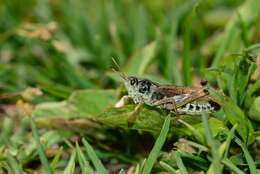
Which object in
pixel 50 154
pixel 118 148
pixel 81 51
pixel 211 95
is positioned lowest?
pixel 50 154

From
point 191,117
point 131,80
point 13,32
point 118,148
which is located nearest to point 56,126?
point 118,148

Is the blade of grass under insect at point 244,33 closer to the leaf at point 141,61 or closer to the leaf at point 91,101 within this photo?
the leaf at point 141,61

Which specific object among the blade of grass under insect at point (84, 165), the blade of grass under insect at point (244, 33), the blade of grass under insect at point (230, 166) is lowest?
the blade of grass under insect at point (84, 165)

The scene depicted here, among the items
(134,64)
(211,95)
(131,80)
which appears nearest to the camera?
(211,95)

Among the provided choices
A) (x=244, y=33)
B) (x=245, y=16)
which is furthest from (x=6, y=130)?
(x=245, y=16)

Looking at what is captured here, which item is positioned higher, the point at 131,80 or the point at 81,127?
the point at 131,80

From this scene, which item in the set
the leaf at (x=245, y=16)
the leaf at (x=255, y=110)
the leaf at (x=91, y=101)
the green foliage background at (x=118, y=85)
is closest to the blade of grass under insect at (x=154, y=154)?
the green foliage background at (x=118, y=85)

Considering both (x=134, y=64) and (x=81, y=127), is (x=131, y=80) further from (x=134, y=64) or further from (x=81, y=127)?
(x=134, y=64)

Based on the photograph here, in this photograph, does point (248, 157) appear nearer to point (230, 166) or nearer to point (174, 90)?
point (230, 166)
